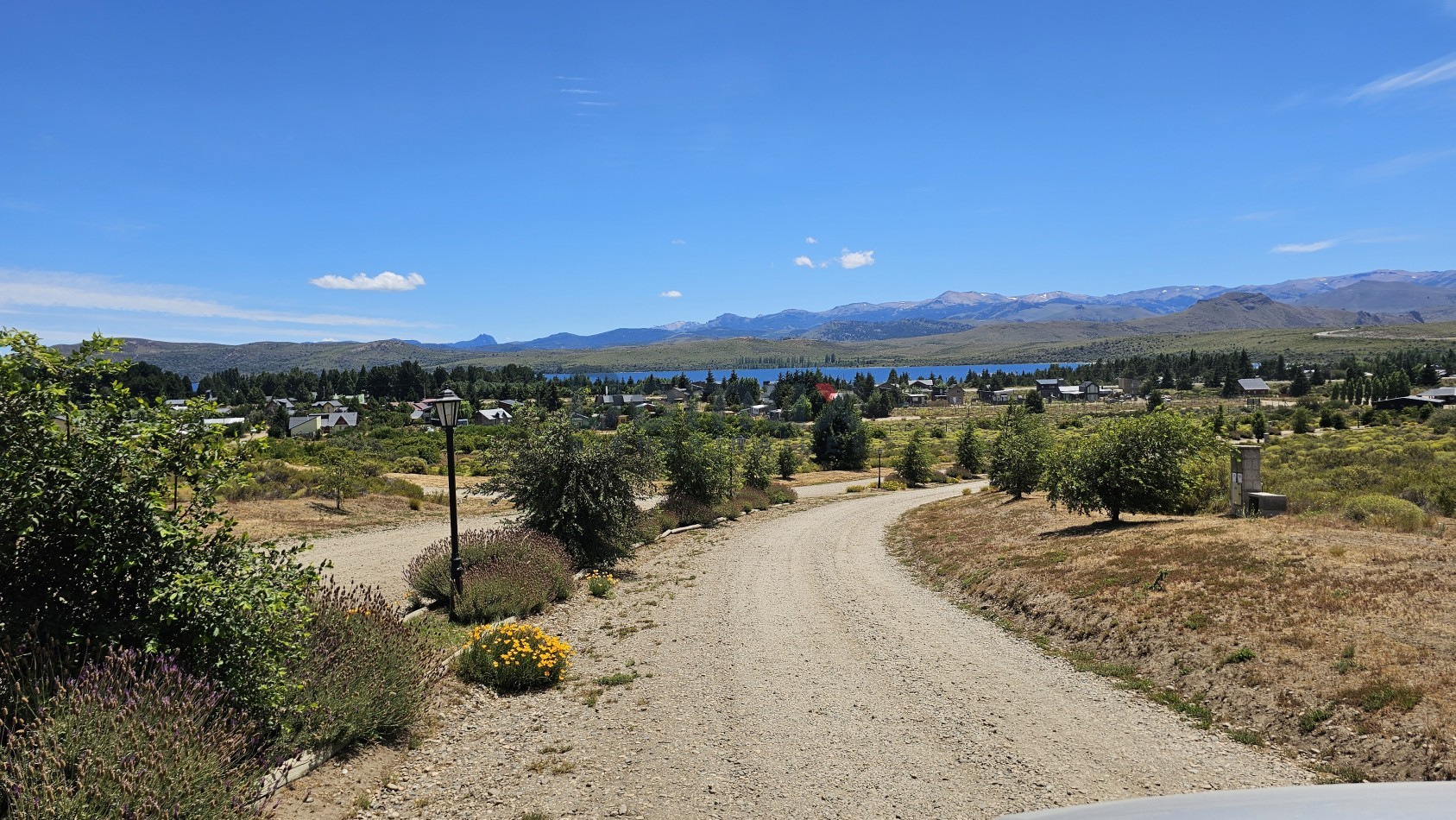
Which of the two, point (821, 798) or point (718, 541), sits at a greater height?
point (821, 798)

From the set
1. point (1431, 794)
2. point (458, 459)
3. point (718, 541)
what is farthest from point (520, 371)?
point (1431, 794)

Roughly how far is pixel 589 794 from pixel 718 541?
1742 cm

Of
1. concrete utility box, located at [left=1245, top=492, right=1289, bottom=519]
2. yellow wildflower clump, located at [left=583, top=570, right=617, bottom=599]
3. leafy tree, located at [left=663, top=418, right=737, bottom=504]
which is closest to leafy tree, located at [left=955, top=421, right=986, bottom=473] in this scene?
leafy tree, located at [left=663, top=418, right=737, bottom=504]

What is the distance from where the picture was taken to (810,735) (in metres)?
7.28

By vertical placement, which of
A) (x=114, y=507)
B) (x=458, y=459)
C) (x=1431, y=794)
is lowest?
(x=458, y=459)

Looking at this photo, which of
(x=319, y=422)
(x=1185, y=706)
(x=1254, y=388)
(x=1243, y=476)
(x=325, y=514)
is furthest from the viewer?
(x=1254, y=388)

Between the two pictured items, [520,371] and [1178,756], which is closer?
[1178,756]

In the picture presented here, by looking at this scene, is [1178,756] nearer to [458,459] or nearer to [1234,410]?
[458,459]

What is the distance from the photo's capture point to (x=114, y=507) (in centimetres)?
501

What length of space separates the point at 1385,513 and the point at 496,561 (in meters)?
19.1

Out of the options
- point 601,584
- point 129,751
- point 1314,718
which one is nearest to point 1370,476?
point 1314,718

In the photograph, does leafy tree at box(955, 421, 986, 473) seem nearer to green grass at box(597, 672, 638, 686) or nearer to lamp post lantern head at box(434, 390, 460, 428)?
lamp post lantern head at box(434, 390, 460, 428)

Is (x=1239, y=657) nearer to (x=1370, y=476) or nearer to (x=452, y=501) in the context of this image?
(x=452, y=501)

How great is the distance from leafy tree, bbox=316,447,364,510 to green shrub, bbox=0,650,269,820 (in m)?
23.7
